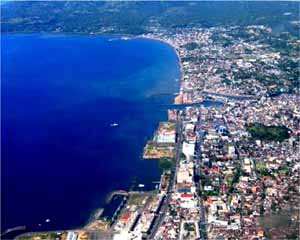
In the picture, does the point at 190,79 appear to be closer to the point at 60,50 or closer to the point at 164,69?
the point at 164,69

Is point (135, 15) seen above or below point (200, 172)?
below

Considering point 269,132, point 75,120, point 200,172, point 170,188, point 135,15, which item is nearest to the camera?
point 170,188

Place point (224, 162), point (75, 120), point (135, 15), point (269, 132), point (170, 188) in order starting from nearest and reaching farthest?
point (170, 188), point (224, 162), point (269, 132), point (75, 120), point (135, 15)

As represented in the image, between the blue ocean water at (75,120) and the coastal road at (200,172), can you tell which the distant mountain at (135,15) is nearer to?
the blue ocean water at (75,120)

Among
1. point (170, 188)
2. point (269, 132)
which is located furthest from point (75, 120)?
point (269, 132)

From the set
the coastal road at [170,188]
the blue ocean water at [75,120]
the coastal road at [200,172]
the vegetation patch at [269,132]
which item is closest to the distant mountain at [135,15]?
the blue ocean water at [75,120]

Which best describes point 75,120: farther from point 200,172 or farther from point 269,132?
point 269,132

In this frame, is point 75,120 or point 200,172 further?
point 75,120
